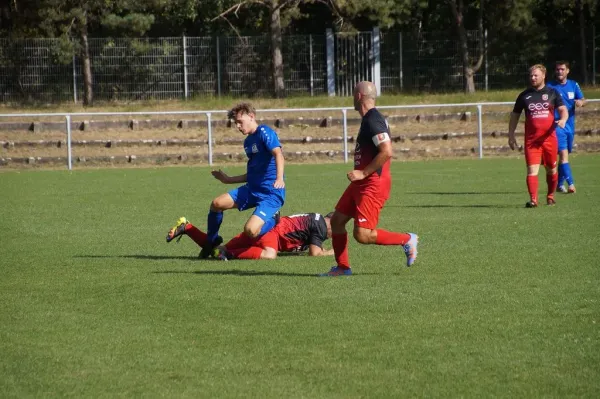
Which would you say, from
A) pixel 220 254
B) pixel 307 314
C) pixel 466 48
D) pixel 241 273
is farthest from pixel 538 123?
pixel 466 48

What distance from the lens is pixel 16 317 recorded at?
817 centimetres

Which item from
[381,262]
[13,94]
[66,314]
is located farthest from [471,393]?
[13,94]

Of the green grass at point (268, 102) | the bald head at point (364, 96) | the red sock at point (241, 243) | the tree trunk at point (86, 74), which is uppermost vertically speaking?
the tree trunk at point (86, 74)

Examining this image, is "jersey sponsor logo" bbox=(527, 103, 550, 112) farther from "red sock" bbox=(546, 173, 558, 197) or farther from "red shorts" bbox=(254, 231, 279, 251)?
"red shorts" bbox=(254, 231, 279, 251)

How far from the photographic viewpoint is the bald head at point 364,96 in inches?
365

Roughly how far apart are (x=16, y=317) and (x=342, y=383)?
10.4 feet

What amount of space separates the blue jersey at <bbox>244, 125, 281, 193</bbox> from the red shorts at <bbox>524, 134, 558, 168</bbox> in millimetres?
5595

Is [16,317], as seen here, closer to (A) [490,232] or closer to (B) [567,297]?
(B) [567,297]

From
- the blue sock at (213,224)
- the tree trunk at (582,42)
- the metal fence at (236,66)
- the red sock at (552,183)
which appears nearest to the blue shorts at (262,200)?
the blue sock at (213,224)

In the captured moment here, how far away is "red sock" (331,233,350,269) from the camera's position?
9742 mm

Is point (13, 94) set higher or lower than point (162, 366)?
higher

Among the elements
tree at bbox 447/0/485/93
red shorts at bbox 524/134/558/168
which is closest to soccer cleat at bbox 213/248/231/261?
red shorts at bbox 524/134/558/168

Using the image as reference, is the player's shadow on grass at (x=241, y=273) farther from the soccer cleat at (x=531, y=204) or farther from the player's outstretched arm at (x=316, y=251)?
the soccer cleat at (x=531, y=204)

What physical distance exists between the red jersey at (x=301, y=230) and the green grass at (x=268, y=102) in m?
23.0
